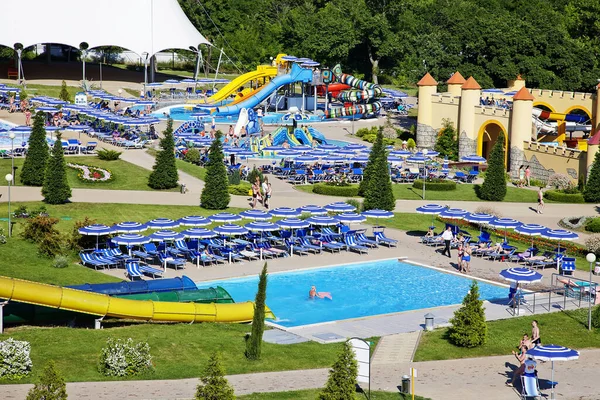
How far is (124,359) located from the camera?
26891 millimetres

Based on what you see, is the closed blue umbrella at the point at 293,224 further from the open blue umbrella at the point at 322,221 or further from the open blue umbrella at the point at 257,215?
the open blue umbrella at the point at 257,215

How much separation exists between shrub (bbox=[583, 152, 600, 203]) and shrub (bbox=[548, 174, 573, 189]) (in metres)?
3.35

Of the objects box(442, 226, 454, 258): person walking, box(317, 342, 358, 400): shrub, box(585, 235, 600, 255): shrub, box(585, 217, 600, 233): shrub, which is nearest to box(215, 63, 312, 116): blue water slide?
box(585, 217, 600, 233): shrub

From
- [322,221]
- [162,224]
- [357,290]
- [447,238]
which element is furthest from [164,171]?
[357,290]

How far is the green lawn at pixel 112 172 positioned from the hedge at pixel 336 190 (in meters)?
6.70

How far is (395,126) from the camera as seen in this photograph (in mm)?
77938

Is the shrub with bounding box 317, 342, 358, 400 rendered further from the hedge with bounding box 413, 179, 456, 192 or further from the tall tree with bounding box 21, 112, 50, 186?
the hedge with bounding box 413, 179, 456, 192

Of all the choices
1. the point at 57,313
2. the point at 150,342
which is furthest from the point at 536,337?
the point at 57,313

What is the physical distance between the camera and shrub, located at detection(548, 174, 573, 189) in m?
58.2

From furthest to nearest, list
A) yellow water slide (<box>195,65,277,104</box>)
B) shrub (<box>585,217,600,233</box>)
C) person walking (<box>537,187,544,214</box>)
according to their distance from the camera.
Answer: yellow water slide (<box>195,65,277,104</box>) < person walking (<box>537,187,544,214</box>) < shrub (<box>585,217,600,233</box>)

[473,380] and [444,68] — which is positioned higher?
[444,68]

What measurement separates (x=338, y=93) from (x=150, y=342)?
193 feet

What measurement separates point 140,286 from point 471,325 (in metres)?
9.62

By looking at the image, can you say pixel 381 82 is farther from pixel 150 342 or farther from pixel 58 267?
pixel 150 342
